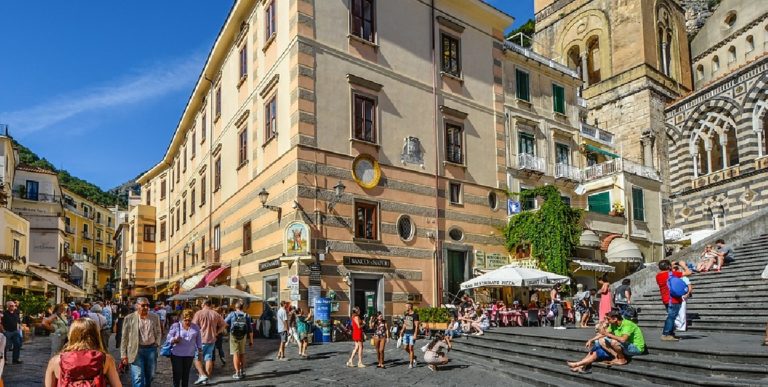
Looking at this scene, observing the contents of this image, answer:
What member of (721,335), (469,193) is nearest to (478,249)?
(469,193)

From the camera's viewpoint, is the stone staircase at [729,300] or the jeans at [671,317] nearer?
the jeans at [671,317]

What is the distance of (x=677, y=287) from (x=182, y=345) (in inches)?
357

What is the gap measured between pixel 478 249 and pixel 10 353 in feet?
51.1

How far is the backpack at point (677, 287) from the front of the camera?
470 inches

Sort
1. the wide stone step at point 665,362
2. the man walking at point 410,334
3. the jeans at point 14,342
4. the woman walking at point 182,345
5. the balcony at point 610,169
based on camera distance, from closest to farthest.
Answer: the wide stone step at point 665,362, the woman walking at point 182,345, the man walking at point 410,334, the jeans at point 14,342, the balcony at point 610,169

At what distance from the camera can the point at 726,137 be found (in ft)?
115

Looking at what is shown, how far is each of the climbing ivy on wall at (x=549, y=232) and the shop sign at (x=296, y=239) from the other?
9437mm

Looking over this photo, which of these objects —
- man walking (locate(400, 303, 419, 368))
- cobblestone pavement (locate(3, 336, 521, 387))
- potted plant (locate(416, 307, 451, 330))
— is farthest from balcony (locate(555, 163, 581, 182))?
man walking (locate(400, 303, 419, 368))

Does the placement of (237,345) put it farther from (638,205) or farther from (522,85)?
(638,205)

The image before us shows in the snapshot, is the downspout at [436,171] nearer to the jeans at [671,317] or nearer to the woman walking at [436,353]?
the woman walking at [436,353]

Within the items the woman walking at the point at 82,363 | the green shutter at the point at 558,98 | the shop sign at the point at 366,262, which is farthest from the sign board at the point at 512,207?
the woman walking at the point at 82,363

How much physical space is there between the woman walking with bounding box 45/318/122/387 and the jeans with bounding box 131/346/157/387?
4533 millimetres

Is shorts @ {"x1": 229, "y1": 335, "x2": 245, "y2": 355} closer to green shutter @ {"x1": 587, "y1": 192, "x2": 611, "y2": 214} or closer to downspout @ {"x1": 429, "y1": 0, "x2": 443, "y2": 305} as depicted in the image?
downspout @ {"x1": 429, "y1": 0, "x2": 443, "y2": 305}

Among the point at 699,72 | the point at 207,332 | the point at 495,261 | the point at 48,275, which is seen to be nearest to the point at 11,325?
the point at 207,332
